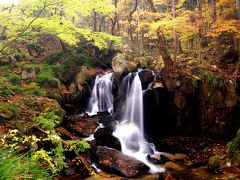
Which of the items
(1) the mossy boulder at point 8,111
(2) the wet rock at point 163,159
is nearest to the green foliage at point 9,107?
(1) the mossy boulder at point 8,111

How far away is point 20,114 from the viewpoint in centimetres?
1027

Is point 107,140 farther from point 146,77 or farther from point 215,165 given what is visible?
point 146,77

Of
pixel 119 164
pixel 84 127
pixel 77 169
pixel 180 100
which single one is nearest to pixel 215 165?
pixel 119 164

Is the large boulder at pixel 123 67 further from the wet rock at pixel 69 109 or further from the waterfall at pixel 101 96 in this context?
the wet rock at pixel 69 109

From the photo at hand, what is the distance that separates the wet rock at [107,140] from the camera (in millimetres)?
11836

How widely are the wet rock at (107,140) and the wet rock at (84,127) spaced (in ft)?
2.58

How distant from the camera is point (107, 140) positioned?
12000 millimetres

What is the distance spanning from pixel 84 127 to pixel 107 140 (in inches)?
81.6

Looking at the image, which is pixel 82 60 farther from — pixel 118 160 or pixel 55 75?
pixel 118 160

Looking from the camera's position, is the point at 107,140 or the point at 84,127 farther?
the point at 84,127

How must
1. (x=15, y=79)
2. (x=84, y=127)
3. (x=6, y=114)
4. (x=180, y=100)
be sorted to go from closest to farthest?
1. (x=6, y=114)
2. (x=84, y=127)
3. (x=180, y=100)
4. (x=15, y=79)

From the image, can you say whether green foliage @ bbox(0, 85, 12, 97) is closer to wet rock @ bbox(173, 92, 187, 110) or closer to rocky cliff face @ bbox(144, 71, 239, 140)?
rocky cliff face @ bbox(144, 71, 239, 140)

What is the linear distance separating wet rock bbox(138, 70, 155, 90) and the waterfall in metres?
2.99

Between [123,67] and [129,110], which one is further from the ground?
[123,67]
